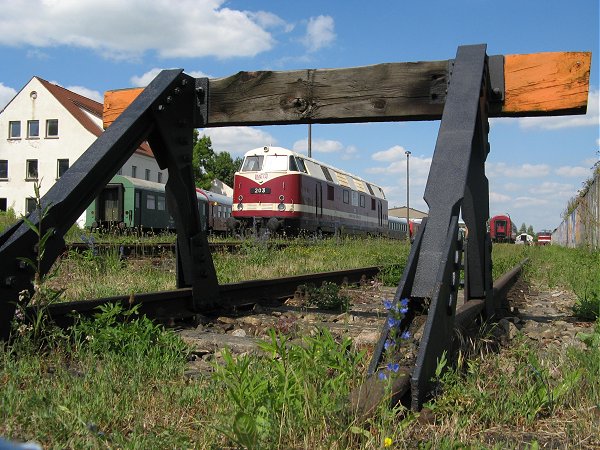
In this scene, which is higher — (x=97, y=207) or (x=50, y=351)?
(x=97, y=207)

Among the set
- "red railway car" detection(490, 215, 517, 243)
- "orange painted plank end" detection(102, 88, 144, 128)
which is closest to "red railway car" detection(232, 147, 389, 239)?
"orange painted plank end" detection(102, 88, 144, 128)

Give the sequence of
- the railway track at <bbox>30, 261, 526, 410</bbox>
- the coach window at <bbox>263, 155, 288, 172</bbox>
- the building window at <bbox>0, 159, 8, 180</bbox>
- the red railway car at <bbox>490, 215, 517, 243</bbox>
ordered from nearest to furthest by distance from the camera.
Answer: the railway track at <bbox>30, 261, 526, 410</bbox>
the coach window at <bbox>263, 155, 288, 172</bbox>
the building window at <bbox>0, 159, 8, 180</bbox>
the red railway car at <bbox>490, 215, 517, 243</bbox>

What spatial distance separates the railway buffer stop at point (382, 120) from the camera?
8.98 feet

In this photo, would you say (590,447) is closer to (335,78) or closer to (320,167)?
(335,78)

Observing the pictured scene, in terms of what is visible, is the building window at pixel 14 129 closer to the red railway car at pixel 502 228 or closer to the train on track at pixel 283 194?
the train on track at pixel 283 194

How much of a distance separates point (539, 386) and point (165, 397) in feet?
4.49

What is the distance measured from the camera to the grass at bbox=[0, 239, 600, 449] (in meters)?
1.77

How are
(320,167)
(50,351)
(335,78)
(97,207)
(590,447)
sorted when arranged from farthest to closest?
(97,207), (320,167), (335,78), (50,351), (590,447)

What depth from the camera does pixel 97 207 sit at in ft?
88.3

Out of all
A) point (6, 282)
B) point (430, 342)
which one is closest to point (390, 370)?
point (430, 342)

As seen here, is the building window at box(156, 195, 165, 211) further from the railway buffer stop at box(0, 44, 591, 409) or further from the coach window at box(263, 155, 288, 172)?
the railway buffer stop at box(0, 44, 591, 409)

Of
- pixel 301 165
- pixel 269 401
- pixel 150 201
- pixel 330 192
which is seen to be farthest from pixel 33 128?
pixel 269 401

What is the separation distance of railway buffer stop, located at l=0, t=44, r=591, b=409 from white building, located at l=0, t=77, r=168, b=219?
40.2 meters

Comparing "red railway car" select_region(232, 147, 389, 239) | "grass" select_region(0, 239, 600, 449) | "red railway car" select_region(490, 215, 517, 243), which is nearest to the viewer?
"grass" select_region(0, 239, 600, 449)
